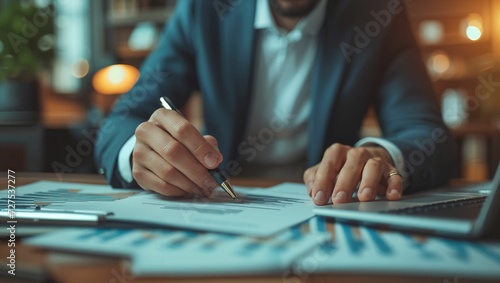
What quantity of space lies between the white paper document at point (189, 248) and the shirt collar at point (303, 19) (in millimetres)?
727

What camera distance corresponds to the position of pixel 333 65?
103 cm

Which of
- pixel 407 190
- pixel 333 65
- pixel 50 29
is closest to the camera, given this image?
pixel 407 190

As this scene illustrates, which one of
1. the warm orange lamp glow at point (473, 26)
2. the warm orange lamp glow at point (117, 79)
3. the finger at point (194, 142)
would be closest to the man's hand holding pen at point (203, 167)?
the finger at point (194, 142)

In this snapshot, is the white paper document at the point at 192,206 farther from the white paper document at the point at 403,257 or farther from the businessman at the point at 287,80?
the businessman at the point at 287,80

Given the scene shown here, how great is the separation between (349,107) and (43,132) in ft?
3.36

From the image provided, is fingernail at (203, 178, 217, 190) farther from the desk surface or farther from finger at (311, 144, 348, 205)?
the desk surface

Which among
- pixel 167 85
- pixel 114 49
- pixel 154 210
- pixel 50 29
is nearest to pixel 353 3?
pixel 167 85

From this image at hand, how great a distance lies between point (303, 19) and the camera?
109 centimetres

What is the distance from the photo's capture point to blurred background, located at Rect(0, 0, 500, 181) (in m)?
1.88

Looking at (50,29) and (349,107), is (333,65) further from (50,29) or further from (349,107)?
(50,29)

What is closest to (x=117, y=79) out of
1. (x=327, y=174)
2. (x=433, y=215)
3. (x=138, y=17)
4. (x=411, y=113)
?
(x=138, y=17)

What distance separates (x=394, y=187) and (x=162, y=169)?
28 cm

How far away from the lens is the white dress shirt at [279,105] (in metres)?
1.12

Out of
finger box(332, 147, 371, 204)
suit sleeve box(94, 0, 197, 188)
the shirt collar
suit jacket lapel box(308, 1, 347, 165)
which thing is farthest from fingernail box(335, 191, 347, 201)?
the shirt collar
